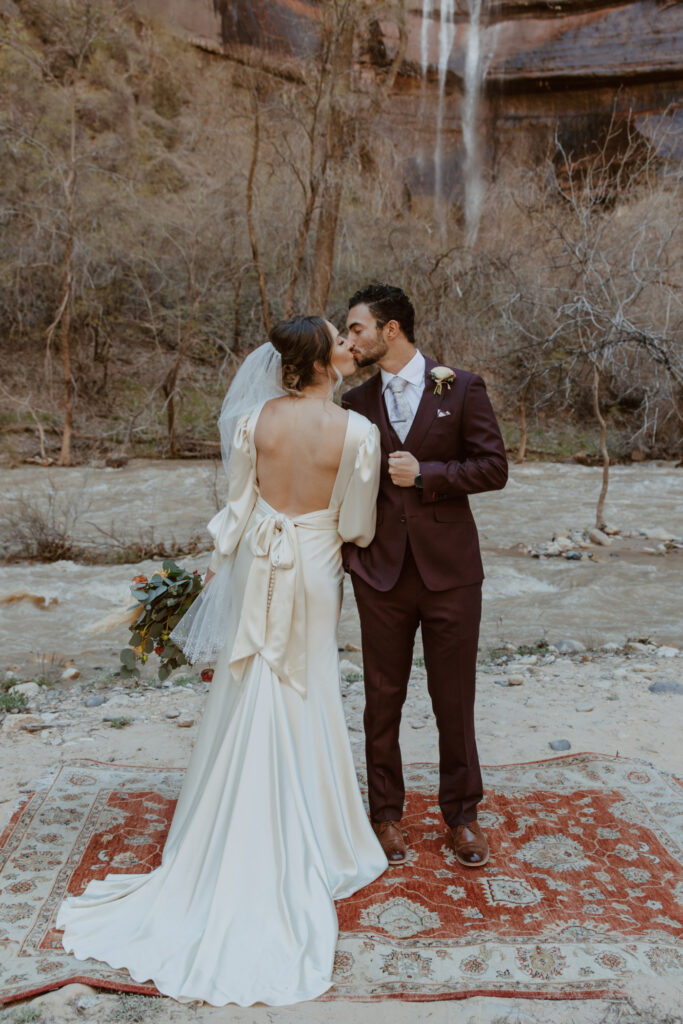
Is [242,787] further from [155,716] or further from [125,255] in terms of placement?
[125,255]

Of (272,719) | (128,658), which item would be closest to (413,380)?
(272,719)

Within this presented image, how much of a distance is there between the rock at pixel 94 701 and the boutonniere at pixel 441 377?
134 inches

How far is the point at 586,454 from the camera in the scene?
679 inches

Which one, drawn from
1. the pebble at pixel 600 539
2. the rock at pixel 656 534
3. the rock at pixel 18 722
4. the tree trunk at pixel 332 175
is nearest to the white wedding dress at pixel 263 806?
the rock at pixel 18 722

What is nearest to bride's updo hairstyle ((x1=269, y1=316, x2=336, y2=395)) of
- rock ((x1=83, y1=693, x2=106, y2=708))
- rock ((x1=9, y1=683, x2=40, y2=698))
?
rock ((x1=83, y1=693, x2=106, y2=708))

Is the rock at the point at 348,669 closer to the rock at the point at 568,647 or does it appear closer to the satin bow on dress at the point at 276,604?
the rock at the point at 568,647

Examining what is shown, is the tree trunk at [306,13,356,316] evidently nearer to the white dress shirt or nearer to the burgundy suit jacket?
the white dress shirt

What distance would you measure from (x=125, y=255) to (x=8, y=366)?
3736 mm

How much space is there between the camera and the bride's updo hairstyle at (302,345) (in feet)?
9.53

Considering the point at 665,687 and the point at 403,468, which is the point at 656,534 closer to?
the point at 665,687

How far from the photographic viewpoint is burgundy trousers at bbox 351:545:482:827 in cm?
316

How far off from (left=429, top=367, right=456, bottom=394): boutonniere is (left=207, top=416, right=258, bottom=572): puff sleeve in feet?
2.28

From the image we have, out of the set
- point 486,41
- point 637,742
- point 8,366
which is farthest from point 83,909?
point 486,41

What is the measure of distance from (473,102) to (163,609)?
89.1ft
